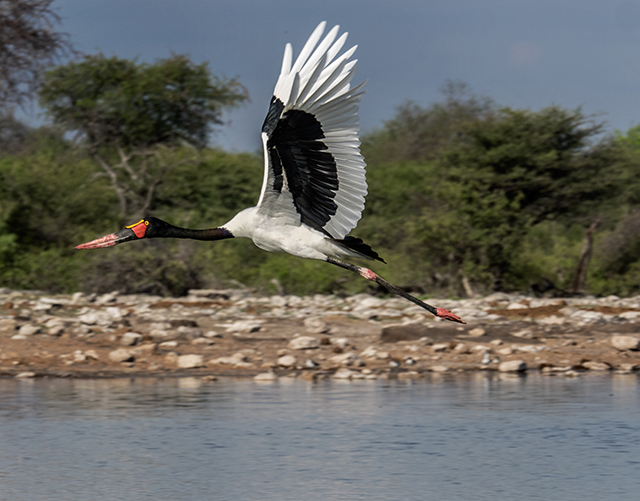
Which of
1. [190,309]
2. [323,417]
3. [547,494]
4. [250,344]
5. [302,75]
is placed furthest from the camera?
[190,309]

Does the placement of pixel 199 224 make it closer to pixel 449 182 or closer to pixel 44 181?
pixel 44 181

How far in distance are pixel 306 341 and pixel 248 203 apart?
14.1 meters

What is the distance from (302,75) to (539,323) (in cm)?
757

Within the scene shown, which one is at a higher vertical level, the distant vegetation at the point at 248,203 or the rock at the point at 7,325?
the distant vegetation at the point at 248,203

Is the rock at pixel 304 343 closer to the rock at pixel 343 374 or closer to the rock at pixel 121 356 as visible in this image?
the rock at pixel 343 374

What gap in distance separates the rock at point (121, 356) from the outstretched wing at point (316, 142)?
4.44 meters

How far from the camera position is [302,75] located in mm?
5520

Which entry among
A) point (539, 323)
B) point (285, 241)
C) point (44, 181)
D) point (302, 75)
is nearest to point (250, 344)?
point (539, 323)

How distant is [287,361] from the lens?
9.84 m

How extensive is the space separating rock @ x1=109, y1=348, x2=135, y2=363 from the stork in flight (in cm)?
369

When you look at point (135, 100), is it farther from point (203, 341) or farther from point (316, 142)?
point (316, 142)

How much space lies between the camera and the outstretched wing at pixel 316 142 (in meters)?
5.49

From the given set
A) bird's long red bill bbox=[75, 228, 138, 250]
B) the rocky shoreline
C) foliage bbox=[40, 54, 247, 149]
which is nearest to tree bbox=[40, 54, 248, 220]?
foliage bbox=[40, 54, 247, 149]

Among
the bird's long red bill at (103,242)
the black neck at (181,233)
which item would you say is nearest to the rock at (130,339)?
the black neck at (181,233)
